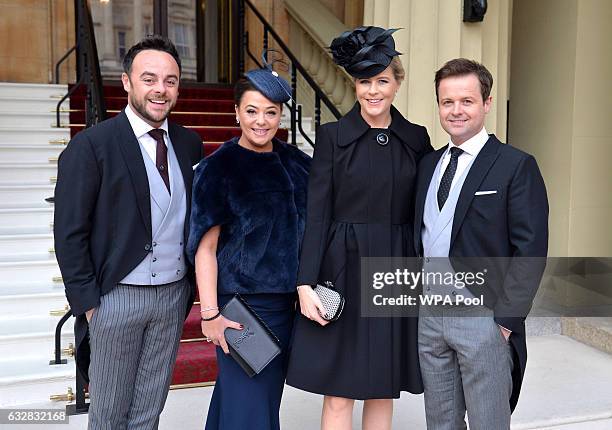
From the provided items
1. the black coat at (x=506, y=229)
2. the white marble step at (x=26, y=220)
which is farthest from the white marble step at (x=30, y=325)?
the black coat at (x=506, y=229)

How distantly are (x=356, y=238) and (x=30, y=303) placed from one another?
3032 mm

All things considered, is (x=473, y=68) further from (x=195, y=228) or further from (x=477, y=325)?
(x=195, y=228)

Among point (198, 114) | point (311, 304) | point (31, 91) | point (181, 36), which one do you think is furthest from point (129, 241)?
point (181, 36)

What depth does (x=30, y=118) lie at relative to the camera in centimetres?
670

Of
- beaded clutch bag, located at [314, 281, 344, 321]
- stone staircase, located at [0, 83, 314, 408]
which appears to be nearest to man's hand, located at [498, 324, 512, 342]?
beaded clutch bag, located at [314, 281, 344, 321]

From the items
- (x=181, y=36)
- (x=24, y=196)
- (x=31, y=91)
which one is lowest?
(x=24, y=196)

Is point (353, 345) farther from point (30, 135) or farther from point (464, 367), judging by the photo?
point (30, 135)

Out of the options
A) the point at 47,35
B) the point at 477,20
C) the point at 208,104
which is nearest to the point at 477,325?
the point at 477,20

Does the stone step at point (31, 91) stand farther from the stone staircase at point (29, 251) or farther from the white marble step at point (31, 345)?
the white marble step at point (31, 345)

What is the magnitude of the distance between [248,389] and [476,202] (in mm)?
1144

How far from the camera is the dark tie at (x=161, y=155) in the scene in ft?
8.10

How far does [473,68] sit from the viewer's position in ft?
7.52

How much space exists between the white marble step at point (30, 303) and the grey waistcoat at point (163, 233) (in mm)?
2484

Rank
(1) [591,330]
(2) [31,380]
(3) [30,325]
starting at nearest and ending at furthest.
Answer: (2) [31,380] → (3) [30,325] → (1) [591,330]
